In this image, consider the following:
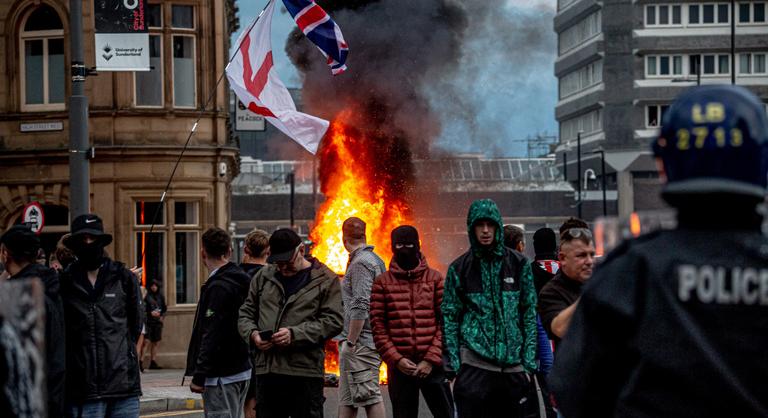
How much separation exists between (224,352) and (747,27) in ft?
246

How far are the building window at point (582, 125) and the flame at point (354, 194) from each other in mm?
60401

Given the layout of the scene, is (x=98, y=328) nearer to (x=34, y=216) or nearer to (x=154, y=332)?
(x=34, y=216)

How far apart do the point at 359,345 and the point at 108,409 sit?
3.26m

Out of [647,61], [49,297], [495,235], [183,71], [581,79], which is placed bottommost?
[49,297]

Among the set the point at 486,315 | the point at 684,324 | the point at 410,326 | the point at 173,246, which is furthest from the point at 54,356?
the point at 173,246

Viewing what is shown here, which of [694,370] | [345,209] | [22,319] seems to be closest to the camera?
[694,370]

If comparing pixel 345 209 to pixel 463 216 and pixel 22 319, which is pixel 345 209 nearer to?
pixel 22 319

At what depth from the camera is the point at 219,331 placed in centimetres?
906

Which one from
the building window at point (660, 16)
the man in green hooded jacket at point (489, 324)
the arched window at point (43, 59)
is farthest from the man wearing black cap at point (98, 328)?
the building window at point (660, 16)

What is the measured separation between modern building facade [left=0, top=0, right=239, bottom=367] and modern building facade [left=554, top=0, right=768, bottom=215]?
5604 cm

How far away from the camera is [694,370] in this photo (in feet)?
9.28

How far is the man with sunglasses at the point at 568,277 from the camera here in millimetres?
6957

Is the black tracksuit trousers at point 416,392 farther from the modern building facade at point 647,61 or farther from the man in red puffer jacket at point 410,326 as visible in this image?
the modern building facade at point 647,61

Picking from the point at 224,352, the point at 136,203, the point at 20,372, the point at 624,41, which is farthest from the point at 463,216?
the point at 20,372
